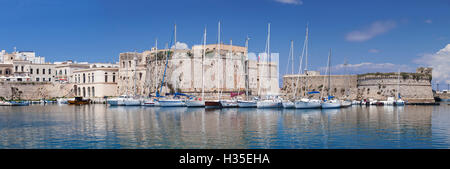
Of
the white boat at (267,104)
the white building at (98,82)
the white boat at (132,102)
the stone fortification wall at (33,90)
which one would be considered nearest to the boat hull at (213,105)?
the white boat at (267,104)

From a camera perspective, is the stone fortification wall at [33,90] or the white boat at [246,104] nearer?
the white boat at [246,104]

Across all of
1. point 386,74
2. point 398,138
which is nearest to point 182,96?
point 386,74

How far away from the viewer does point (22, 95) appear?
60.4m

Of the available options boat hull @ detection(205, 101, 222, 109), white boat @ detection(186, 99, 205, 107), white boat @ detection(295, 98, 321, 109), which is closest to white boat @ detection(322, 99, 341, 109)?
white boat @ detection(295, 98, 321, 109)

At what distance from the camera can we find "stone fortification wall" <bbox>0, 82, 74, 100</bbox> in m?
59.1

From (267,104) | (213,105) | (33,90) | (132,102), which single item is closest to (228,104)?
(213,105)

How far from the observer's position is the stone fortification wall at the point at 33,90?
194ft

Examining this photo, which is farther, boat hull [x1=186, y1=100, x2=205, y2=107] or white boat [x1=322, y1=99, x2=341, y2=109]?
boat hull [x1=186, y1=100, x2=205, y2=107]

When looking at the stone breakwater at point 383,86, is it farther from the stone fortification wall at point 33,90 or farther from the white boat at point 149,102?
the stone fortification wall at point 33,90

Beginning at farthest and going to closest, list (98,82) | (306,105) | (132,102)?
(98,82) → (132,102) → (306,105)

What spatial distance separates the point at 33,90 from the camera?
201 feet

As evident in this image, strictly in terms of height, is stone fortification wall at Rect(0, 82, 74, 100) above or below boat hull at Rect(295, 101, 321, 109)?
above

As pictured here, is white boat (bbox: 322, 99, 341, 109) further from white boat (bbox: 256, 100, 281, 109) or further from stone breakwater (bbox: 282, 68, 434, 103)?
stone breakwater (bbox: 282, 68, 434, 103)

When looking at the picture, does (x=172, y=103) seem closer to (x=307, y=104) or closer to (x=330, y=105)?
(x=307, y=104)
